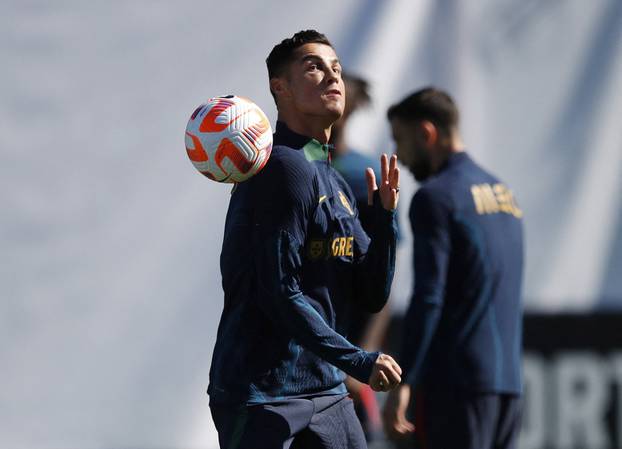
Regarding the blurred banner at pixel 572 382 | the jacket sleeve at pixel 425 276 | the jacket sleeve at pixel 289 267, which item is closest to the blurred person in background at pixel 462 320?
the jacket sleeve at pixel 425 276

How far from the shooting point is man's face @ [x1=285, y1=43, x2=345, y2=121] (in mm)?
3463

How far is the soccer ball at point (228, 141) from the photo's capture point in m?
3.24

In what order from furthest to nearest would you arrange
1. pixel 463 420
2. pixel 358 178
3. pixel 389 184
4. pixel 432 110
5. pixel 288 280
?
pixel 358 178 < pixel 432 110 < pixel 463 420 < pixel 389 184 < pixel 288 280

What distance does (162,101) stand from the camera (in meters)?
5.99

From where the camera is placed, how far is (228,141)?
3242 mm

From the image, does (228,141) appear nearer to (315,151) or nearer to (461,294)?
(315,151)

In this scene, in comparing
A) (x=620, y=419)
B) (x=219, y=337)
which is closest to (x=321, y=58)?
(x=219, y=337)

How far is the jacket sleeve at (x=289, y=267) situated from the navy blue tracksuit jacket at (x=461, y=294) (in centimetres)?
117

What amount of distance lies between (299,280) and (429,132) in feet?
5.40

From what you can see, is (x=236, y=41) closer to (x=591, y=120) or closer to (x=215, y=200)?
(x=215, y=200)

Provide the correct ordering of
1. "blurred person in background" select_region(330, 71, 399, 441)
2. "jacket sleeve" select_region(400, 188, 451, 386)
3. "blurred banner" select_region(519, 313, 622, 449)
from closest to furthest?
"jacket sleeve" select_region(400, 188, 451, 386)
"blurred person in background" select_region(330, 71, 399, 441)
"blurred banner" select_region(519, 313, 622, 449)

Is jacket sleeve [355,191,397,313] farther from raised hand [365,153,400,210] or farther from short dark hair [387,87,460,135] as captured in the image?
short dark hair [387,87,460,135]

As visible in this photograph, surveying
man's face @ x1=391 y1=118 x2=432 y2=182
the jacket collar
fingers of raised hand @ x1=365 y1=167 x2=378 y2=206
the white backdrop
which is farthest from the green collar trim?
the white backdrop

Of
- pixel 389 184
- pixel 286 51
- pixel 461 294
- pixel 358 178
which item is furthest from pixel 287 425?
pixel 358 178
